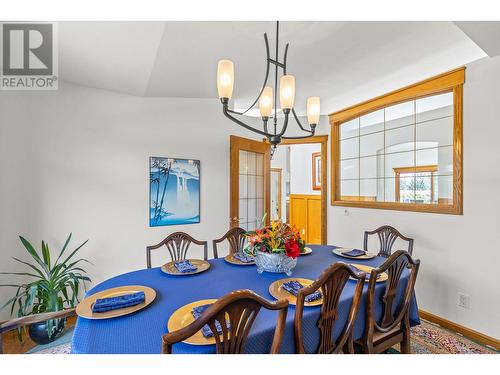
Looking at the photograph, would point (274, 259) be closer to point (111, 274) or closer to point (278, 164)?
point (111, 274)

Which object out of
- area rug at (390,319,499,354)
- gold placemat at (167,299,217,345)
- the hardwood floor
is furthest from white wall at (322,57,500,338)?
the hardwood floor

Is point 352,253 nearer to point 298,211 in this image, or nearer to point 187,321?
point 187,321

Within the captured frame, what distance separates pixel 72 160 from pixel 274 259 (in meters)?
2.34

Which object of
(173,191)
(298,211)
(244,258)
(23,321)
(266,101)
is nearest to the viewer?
(23,321)

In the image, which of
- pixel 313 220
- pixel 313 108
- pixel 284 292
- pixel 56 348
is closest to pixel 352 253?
pixel 284 292

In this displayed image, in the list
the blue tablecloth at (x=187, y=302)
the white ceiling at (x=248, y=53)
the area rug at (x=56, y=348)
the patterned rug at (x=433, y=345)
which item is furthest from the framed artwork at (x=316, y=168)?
the area rug at (x=56, y=348)

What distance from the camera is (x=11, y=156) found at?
7.77 ft

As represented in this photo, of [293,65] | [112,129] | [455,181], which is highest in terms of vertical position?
[293,65]

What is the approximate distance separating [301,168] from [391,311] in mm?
4482

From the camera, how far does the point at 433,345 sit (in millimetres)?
2186

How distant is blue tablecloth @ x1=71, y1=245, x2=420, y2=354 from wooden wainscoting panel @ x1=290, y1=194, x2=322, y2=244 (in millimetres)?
3323

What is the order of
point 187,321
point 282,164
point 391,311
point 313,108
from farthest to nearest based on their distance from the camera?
point 282,164, point 313,108, point 391,311, point 187,321

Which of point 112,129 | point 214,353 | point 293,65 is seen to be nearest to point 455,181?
point 293,65

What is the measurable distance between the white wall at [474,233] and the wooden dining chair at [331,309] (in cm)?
172
